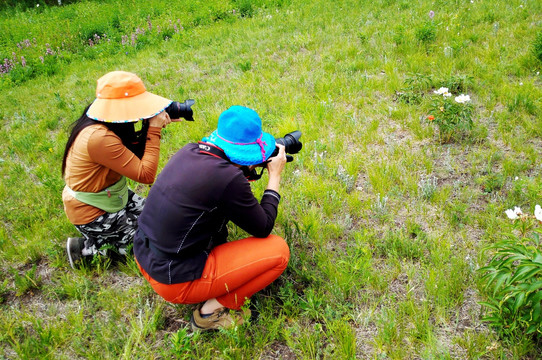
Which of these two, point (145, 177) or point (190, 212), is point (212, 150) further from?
point (145, 177)

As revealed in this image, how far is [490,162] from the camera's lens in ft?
12.7

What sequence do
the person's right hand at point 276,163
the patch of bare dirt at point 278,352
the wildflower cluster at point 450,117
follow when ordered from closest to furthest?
the patch of bare dirt at point 278,352 < the person's right hand at point 276,163 < the wildflower cluster at point 450,117

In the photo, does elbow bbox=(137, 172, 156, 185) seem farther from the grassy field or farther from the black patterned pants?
the grassy field

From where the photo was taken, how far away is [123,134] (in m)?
3.31

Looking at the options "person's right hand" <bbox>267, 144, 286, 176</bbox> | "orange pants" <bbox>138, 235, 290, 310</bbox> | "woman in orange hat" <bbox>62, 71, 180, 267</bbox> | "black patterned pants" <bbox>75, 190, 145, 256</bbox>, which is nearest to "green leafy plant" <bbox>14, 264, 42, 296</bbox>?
"woman in orange hat" <bbox>62, 71, 180, 267</bbox>

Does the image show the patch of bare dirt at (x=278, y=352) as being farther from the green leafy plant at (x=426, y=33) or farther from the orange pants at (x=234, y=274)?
the green leafy plant at (x=426, y=33)

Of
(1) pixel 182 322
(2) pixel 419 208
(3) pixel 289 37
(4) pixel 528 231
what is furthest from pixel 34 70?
(4) pixel 528 231

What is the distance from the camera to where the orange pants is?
A: 2.68 metres

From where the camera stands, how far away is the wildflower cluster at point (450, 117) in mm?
4137

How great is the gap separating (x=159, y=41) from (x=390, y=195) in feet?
26.5

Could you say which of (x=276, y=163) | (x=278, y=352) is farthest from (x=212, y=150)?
(x=278, y=352)

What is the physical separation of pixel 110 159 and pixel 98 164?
0.17 m

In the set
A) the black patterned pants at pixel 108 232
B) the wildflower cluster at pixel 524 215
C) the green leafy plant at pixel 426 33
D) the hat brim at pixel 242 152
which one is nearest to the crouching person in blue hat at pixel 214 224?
the hat brim at pixel 242 152

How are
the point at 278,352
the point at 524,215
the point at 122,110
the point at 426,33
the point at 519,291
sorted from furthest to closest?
the point at 426,33
the point at 122,110
the point at 278,352
the point at 524,215
the point at 519,291
